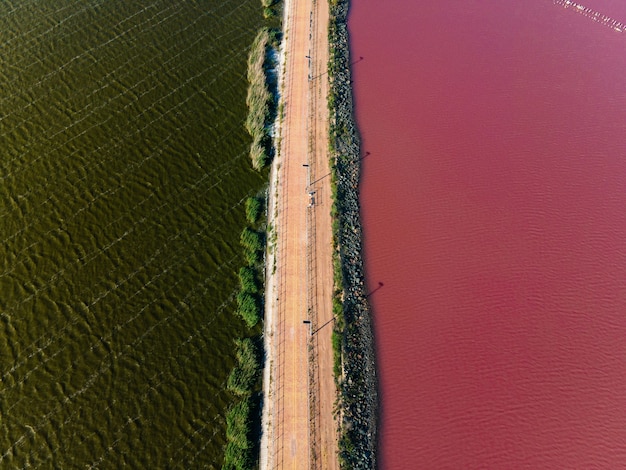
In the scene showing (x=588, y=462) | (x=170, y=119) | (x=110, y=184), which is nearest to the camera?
(x=588, y=462)

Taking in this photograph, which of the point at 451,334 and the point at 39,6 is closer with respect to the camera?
the point at 451,334

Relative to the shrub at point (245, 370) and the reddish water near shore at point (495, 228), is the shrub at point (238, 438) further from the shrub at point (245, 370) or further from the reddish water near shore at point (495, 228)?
the reddish water near shore at point (495, 228)

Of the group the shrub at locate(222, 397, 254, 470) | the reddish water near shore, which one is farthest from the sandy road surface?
the reddish water near shore

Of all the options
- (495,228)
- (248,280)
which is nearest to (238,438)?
(248,280)

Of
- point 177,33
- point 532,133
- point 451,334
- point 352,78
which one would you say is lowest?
point 451,334

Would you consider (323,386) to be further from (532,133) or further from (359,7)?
(359,7)

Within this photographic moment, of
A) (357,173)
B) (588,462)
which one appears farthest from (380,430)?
(357,173)

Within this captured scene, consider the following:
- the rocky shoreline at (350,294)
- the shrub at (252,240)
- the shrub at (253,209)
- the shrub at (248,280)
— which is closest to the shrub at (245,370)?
the shrub at (248,280)
